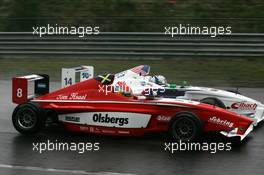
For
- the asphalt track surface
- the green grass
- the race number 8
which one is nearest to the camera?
the asphalt track surface

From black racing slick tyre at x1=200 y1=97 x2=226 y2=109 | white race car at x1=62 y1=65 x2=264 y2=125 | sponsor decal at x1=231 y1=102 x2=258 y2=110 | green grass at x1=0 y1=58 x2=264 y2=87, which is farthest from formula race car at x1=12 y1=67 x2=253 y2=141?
green grass at x1=0 y1=58 x2=264 y2=87

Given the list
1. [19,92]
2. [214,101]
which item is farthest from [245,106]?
[19,92]

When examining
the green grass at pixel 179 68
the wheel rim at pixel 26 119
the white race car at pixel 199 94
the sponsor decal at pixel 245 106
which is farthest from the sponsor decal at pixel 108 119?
the green grass at pixel 179 68

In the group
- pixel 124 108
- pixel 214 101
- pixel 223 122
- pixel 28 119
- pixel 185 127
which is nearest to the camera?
pixel 223 122

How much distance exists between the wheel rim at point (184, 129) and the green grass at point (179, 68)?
5.39 meters

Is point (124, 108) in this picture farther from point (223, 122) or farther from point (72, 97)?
point (223, 122)

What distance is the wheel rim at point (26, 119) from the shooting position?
8750 millimetres

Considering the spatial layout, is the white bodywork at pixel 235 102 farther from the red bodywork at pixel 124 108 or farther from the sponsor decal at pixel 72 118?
the sponsor decal at pixel 72 118

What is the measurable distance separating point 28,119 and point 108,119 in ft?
4.09

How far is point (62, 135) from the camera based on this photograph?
8.85m

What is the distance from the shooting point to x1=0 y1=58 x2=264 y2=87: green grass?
14.0m

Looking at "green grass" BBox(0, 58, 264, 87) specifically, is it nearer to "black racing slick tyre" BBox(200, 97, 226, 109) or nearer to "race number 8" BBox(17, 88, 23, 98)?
"black racing slick tyre" BBox(200, 97, 226, 109)

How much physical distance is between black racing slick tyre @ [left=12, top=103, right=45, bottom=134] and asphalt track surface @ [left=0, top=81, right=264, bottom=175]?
0.13 metres

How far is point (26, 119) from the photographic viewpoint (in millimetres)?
8844
